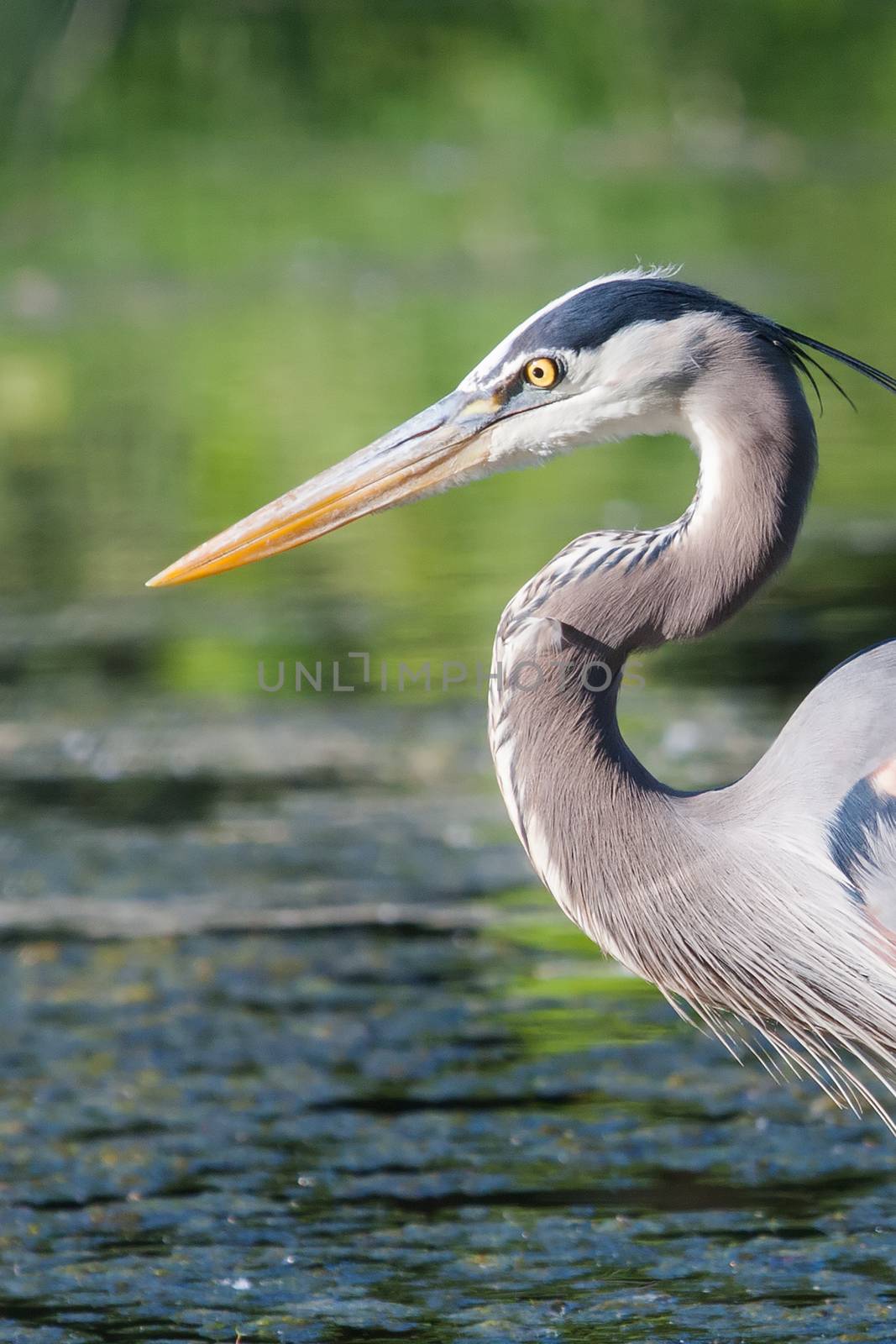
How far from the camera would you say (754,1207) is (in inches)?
159

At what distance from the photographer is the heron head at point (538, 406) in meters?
3.62

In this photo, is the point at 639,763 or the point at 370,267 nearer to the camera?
the point at 639,763

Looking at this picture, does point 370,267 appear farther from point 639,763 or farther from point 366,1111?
point 639,763

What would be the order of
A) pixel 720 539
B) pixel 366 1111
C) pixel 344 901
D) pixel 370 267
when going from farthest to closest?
pixel 370 267
pixel 344 901
pixel 366 1111
pixel 720 539

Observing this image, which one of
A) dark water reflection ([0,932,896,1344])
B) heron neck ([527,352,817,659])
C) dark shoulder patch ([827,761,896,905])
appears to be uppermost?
heron neck ([527,352,817,659])

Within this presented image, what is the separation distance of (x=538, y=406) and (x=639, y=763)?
61 centimetres

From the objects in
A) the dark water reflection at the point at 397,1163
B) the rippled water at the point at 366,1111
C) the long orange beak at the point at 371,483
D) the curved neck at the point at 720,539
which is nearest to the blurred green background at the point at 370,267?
the rippled water at the point at 366,1111

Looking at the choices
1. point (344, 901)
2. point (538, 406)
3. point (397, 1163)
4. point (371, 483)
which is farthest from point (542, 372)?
point (344, 901)

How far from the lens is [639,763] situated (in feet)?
12.0

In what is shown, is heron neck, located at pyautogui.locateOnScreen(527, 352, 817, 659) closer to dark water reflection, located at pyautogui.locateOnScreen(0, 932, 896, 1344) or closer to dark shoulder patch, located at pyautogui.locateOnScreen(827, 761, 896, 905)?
dark shoulder patch, located at pyautogui.locateOnScreen(827, 761, 896, 905)

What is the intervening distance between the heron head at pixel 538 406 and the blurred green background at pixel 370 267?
3.43 metres

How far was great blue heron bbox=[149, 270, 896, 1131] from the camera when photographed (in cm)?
355

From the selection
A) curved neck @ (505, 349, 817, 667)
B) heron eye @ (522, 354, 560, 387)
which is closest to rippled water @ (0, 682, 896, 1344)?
curved neck @ (505, 349, 817, 667)

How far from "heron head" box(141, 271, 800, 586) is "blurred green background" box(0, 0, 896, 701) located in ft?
11.2
